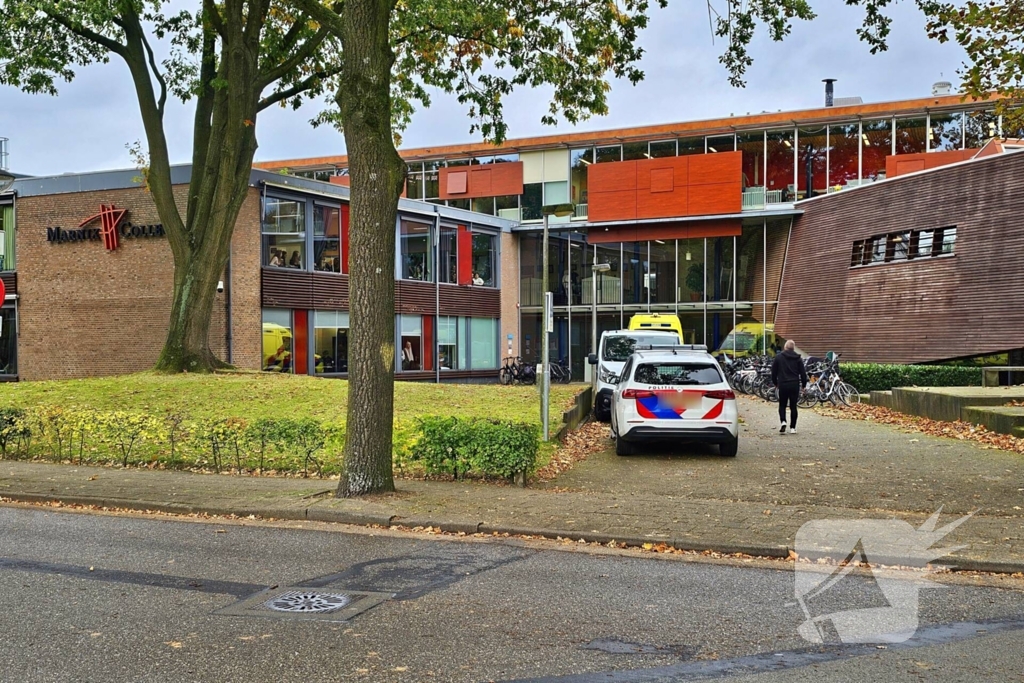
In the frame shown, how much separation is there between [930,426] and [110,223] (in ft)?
75.0

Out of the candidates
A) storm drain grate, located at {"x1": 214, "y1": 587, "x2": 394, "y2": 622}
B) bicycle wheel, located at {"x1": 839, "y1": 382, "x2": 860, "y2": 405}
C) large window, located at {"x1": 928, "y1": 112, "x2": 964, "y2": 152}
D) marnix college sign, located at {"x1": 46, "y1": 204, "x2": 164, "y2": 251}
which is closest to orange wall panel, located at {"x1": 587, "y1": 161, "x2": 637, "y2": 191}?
large window, located at {"x1": 928, "y1": 112, "x2": 964, "y2": 152}

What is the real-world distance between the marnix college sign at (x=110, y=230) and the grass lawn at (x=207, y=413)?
22.4 feet

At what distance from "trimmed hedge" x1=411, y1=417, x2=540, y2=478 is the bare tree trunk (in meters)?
1.52

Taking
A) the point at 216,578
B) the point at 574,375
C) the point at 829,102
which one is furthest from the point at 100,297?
the point at 829,102

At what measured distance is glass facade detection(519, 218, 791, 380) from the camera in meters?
37.4

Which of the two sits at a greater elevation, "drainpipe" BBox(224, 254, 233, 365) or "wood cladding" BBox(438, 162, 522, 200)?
"wood cladding" BBox(438, 162, 522, 200)

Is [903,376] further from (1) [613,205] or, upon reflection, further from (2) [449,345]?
(2) [449,345]

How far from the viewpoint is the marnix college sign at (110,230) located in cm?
2744

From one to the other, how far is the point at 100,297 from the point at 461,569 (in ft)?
79.5

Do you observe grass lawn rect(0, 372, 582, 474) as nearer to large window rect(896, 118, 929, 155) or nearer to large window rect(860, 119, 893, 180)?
large window rect(860, 119, 893, 180)

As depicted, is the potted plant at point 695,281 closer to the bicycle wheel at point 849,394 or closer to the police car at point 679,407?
the bicycle wheel at point 849,394

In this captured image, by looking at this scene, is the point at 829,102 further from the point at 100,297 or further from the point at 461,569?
the point at 461,569

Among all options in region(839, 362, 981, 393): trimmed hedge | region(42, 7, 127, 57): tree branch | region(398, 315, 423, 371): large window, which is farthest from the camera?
region(398, 315, 423, 371): large window

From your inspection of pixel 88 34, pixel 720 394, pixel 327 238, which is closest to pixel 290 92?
pixel 88 34
